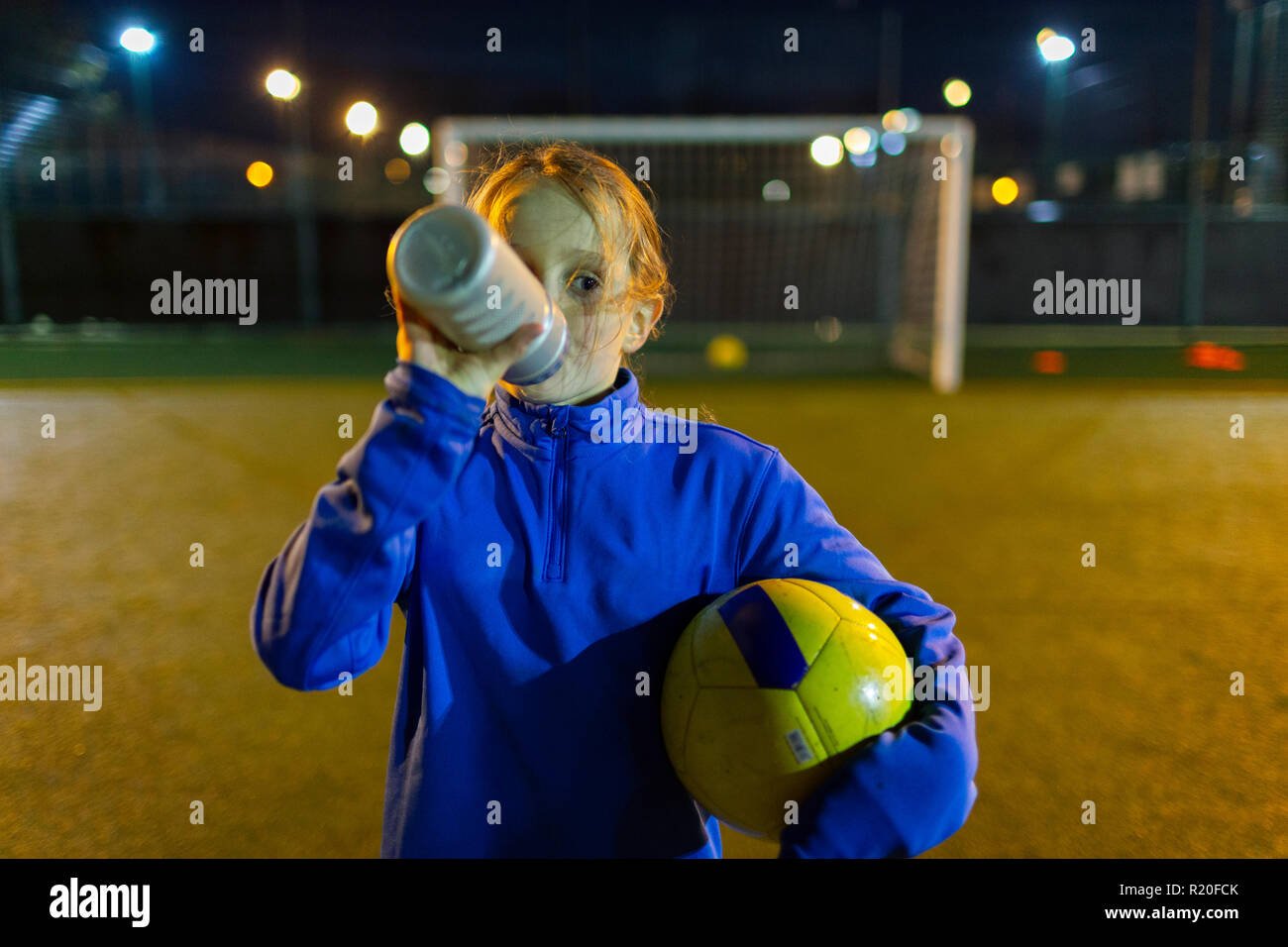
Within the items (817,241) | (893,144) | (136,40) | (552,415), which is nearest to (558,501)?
(552,415)

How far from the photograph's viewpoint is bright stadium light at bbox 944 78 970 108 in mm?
19312

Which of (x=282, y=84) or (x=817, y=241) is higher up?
(x=282, y=84)

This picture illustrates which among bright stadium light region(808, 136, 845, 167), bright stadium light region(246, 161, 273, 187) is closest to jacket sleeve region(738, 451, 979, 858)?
bright stadium light region(808, 136, 845, 167)

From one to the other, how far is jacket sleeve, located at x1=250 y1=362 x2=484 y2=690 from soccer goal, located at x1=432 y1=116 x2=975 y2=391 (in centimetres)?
1129

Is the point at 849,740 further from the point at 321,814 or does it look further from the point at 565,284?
the point at 321,814

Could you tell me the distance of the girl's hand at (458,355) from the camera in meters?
1.14

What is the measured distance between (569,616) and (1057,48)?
19.0m

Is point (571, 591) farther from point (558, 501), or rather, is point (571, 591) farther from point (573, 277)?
point (573, 277)

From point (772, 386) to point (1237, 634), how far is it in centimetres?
904

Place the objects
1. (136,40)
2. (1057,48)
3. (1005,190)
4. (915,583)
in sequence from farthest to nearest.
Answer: (1005,190), (1057,48), (136,40), (915,583)

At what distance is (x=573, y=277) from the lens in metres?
1.40

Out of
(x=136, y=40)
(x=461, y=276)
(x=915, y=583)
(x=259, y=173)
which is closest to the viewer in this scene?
(x=461, y=276)

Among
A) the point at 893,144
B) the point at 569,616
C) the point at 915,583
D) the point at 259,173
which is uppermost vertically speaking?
the point at 259,173

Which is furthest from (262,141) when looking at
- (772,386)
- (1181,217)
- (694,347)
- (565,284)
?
(565,284)
